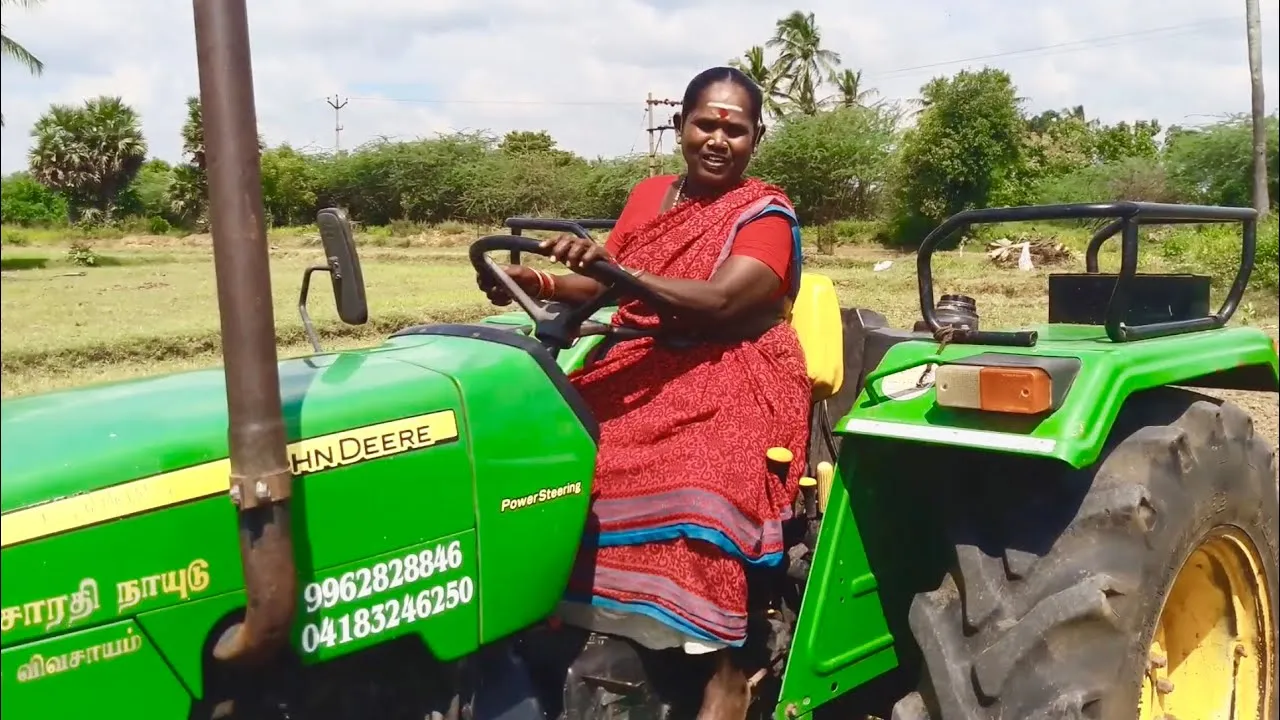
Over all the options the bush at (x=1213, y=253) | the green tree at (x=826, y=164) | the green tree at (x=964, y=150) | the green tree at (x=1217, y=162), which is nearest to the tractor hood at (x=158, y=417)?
the bush at (x=1213, y=253)

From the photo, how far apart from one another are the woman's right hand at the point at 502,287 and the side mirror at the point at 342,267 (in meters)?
0.39

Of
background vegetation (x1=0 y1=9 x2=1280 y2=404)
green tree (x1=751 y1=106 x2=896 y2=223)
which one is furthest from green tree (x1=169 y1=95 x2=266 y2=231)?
green tree (x1=751 y1=106 x2=896 y2=223)

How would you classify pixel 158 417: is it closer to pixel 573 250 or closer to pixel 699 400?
pixel 573 250

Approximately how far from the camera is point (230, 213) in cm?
142

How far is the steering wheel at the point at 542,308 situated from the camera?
2.05 m

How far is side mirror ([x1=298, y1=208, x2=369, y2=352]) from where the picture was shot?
184 centimetres

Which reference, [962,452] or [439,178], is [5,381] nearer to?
[439,178]

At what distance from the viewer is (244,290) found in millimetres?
1430

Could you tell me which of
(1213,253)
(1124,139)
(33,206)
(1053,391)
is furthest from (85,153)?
(1124,139)

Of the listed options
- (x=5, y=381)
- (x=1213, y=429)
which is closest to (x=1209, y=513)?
(x=1213, y=429)

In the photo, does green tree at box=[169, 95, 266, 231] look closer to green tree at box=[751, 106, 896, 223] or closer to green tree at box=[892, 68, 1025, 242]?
green tree at box=[751, 106, 896, 223]

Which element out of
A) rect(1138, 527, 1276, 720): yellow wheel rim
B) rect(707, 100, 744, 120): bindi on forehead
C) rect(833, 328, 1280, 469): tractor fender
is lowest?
rect(1138, 527, 1276, 720): yellow wheel rim

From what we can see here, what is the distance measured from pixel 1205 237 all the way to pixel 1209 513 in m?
12.3

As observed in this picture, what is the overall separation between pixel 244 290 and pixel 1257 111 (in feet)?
47.2
